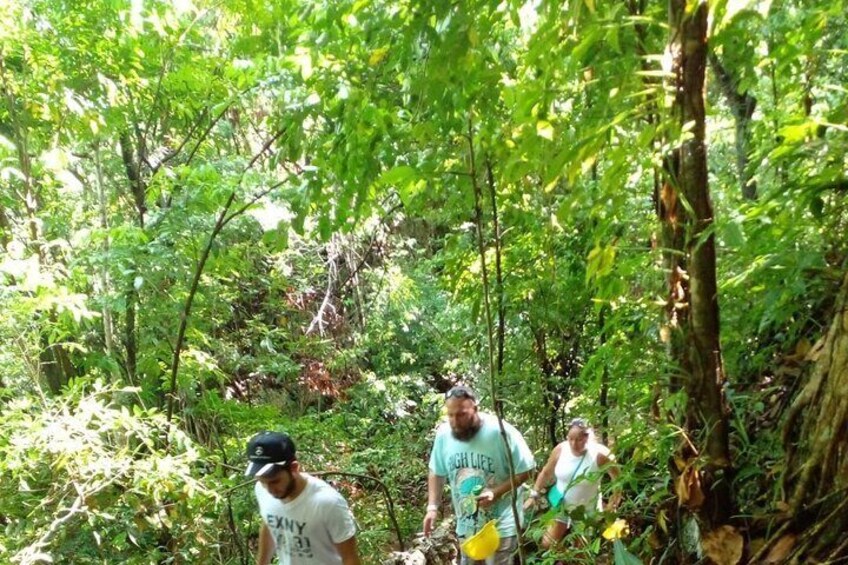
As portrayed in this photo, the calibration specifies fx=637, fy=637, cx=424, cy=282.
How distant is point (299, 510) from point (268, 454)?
0.27 meters

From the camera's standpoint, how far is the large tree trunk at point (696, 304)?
1.36 meters

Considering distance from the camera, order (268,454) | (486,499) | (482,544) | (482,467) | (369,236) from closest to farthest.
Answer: (482,544) < (268,454) < (486,499) < (482,467) < (369,236)

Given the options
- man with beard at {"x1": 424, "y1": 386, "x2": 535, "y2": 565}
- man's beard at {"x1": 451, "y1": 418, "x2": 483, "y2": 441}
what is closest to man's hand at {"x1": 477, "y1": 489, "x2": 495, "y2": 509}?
man with beard at {"x1": 424, "y1": 386, "x2": 535, "y2": 565}

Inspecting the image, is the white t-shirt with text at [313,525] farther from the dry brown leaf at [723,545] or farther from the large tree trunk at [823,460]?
the large tree trunk at [823,460]

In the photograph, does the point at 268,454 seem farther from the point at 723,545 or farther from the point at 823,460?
the point at 823,460

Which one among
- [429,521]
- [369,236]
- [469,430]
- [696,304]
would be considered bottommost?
[429,521]

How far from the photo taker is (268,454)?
2.58 meters

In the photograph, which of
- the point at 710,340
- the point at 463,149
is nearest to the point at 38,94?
the point at 463,149

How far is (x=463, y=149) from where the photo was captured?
210cm

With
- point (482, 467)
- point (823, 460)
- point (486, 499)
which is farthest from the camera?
point (482, 467)

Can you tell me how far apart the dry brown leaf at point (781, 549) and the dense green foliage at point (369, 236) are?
5 centimetres

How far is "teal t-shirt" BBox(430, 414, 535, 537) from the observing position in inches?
127

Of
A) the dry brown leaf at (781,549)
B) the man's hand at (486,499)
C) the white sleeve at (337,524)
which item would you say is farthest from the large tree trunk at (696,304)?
the man's hand at (486,499)

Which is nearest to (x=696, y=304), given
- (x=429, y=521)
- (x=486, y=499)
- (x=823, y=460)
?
(x=823, y=460)
